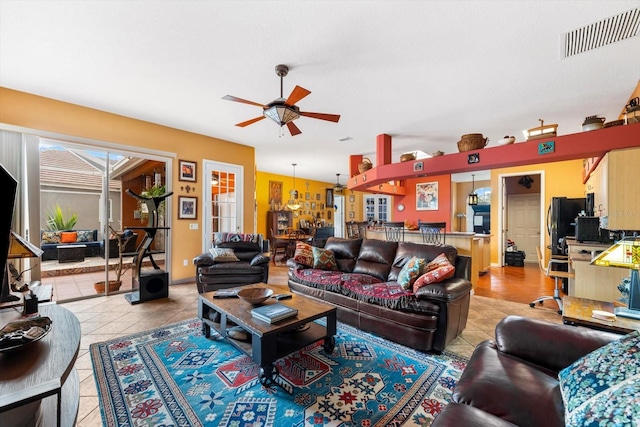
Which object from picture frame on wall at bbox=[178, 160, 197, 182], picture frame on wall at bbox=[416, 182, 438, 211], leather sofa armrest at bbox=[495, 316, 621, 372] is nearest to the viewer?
leather sofa armrest at bbox=[495, 316, 621, 372]

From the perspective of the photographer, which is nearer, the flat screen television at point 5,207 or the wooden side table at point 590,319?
the flat screen television at point 5,207

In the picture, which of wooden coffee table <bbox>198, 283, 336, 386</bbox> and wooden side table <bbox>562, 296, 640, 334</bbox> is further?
wooden coffee table <bbox>198, 283, 336, 386</bbox>

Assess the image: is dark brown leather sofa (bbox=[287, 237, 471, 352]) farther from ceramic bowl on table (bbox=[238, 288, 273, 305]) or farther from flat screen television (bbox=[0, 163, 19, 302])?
flat screen television (bbox=[0, 163, 19, 302])

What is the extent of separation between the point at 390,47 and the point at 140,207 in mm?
5853

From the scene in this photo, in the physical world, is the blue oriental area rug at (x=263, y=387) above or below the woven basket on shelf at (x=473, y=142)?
below

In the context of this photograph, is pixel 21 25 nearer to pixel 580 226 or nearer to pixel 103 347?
pixel 103 347

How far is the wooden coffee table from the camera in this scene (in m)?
1.81

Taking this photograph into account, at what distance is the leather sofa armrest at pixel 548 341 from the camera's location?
1.28 metres

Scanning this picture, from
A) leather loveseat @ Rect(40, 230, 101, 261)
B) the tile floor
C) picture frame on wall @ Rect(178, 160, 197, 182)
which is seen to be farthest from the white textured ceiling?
leather loveseat @ Rect(40, 230, 101, 261)

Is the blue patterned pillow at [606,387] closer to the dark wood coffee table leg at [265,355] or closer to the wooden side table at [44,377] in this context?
the dark wood coffee table leg at [265,355]

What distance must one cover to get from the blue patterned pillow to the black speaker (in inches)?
169

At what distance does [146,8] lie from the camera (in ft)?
6.56

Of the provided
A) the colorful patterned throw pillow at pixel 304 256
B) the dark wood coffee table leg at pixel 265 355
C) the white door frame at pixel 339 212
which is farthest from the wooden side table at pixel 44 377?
the white door frame at pixel 339 212

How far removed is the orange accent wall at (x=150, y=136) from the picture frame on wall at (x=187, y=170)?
73 mm
